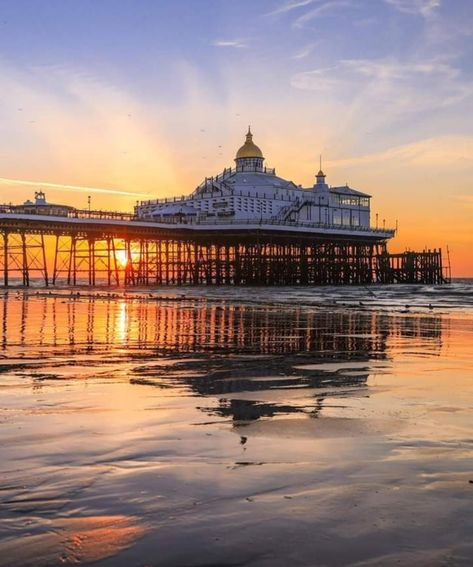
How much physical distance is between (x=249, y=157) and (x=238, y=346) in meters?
71.6

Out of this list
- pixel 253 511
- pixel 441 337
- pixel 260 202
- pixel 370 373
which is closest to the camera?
pixel 253 511

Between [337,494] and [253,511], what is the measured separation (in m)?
0.65

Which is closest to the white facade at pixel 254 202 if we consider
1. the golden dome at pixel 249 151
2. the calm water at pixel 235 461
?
the golden dome at pixel 249 151

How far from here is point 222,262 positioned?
253 ft

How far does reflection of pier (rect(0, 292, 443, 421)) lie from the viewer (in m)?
8.80

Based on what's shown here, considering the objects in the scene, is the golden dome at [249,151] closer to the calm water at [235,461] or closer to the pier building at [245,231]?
the pier building at [245,231]

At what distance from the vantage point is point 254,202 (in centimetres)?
7525

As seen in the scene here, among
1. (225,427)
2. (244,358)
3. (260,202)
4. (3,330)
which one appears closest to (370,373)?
(244,358)

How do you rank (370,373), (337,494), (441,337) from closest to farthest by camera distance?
(337,494) < (370,373) < (441,337)

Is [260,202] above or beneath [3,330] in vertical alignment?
above

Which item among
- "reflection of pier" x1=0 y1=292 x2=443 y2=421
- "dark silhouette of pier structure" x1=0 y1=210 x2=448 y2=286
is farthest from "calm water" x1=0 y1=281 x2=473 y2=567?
"dark silhouette of pier structure" x1=0 y1=210 x2=448 y2=286

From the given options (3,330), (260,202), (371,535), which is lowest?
(371,535)

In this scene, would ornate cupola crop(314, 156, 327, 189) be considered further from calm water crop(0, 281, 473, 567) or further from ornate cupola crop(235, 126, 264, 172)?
calm water crop(0, 281, 473, 567)

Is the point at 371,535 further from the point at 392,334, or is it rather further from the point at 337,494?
the point at 392,334
